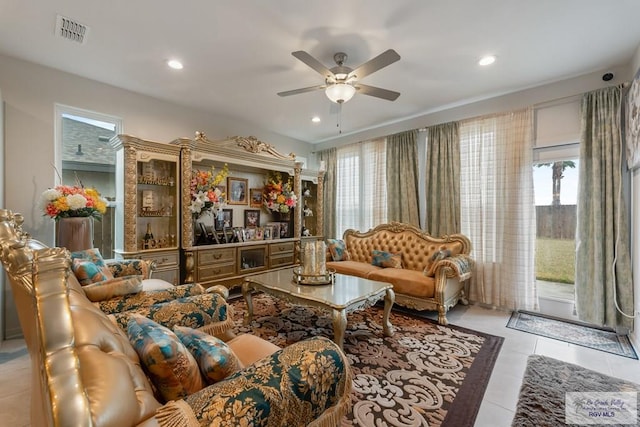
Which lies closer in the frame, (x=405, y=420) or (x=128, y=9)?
(x=405, y=420)

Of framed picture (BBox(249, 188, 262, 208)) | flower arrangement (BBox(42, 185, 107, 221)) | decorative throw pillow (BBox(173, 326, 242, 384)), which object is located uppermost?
framed picture (BBox(249, 188, 262, 208))

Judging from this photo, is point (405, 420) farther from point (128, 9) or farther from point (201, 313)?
point (128, 9)

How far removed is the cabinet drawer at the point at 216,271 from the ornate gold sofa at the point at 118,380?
2.56m

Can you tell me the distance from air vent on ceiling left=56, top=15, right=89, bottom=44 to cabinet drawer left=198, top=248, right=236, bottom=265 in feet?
8.21

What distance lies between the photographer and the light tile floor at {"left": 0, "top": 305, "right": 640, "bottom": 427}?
1723 mm

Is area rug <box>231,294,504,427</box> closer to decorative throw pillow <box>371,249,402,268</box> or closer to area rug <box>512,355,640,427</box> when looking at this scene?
area rug <box>512,355,640,427</box>

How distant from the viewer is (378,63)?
2168 mm

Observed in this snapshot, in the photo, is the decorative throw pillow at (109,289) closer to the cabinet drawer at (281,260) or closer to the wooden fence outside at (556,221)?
the cabinet drawer at (281,260)

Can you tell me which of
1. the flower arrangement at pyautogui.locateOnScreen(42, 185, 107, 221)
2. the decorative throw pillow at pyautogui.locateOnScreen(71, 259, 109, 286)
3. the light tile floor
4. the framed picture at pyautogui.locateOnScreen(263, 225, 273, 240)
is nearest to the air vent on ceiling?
the flower arrangement at pyautogui.locateOnScreen(42, 185, 107, 221)

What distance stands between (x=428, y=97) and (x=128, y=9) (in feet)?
10.7

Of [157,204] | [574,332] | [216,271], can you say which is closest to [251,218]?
[216,271]

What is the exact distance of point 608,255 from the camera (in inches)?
111

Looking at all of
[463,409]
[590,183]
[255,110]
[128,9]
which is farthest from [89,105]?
[590,183]

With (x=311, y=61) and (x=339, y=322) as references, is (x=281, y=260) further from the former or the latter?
(x=311, y=61)
